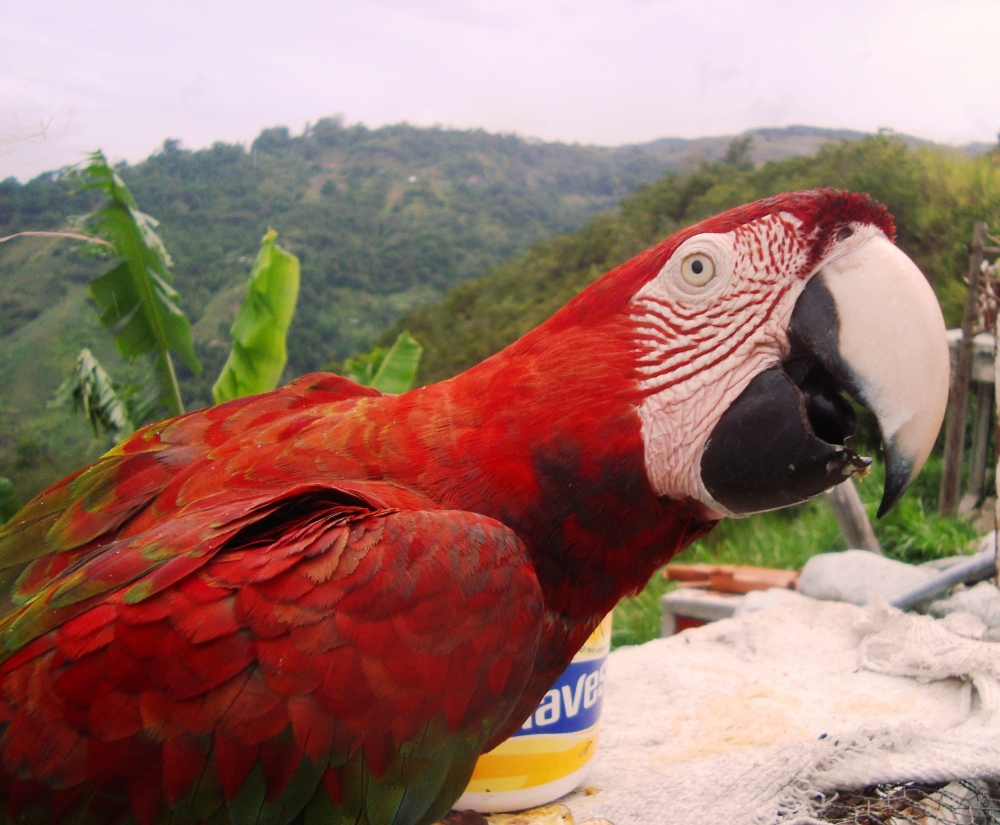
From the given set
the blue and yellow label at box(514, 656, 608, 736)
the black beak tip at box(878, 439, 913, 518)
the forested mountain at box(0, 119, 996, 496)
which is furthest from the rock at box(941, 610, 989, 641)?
the forested mountain at box(0, 119, 996, 496)

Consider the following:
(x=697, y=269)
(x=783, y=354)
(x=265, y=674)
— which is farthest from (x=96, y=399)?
(x=783, y=354)

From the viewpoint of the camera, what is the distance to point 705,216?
8.20m

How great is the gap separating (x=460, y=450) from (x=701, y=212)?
27.2ft

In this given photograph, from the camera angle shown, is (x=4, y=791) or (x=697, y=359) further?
(x=697, y=359)

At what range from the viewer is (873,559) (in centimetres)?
332

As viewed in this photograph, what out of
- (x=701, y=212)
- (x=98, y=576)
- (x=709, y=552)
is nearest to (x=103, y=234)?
(x=98, y=576)

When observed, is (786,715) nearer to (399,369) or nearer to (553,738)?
(553,738)

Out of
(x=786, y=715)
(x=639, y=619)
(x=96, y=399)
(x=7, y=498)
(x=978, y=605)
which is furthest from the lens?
(x=639, y=619)

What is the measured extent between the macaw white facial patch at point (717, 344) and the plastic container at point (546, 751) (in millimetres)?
611

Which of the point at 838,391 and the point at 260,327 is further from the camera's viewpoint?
the point at 260,327

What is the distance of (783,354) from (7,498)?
307cm

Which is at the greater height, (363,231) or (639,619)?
(363,231)

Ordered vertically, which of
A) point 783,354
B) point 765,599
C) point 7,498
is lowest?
point 765,599

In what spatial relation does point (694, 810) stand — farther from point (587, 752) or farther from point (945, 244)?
point (945, 244)
